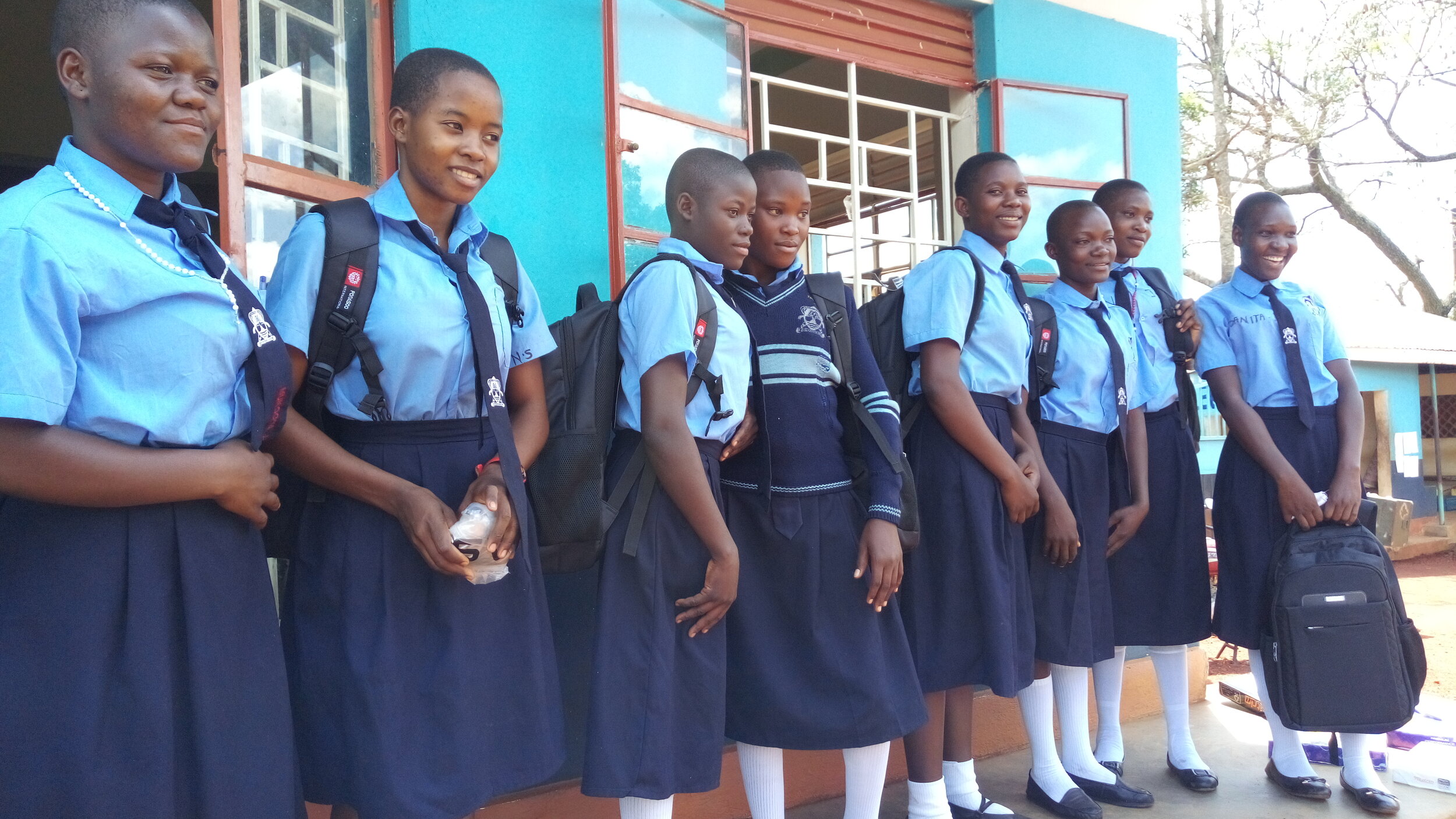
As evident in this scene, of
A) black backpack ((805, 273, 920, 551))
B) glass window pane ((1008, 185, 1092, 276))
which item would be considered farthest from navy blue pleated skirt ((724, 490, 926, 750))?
glass window pane ((1008, 185, 1092, 276))

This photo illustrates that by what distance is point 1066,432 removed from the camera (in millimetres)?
3225

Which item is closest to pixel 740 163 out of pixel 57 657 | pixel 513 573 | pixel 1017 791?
pixel 513 573

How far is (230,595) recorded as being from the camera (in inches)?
59.9

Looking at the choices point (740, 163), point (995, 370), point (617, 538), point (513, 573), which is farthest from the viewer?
point (995, 370)

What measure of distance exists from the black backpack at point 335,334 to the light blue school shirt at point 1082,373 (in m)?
2.13

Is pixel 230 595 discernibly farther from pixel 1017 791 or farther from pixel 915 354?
pixel 1017 791

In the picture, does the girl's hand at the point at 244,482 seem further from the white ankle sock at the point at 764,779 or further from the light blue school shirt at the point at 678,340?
the white ankle sock at the point at 764,779

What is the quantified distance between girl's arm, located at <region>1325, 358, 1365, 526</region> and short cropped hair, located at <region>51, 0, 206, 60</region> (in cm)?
341

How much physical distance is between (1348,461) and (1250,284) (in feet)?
2.21

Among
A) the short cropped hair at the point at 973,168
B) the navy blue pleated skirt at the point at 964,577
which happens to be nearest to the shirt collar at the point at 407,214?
the navy blue pleated skirt at the point at 964,577

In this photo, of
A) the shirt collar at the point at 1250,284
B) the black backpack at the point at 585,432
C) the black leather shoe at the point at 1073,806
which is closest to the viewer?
the black backpack at the point at 585,432

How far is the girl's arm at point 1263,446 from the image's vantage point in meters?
3.29

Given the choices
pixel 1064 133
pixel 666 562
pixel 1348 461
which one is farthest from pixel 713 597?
pixel 1064 133

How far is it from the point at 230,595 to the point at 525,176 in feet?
5.69
